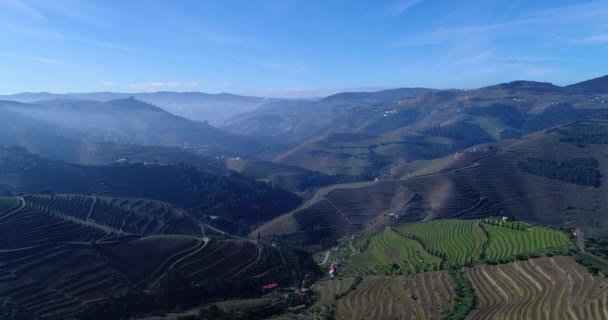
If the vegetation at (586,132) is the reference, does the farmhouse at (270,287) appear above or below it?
below

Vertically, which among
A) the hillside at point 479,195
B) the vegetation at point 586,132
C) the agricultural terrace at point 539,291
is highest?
the vegetation at point 586,132

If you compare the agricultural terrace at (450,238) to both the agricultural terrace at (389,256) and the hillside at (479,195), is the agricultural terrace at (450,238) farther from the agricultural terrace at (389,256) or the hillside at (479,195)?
the hillside at (479,195)

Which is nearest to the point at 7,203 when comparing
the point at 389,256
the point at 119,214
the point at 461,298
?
the point at 119,214

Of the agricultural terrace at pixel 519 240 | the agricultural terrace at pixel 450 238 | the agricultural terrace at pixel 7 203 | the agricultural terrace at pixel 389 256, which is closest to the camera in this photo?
the agricultural terrace at pixel 519 240

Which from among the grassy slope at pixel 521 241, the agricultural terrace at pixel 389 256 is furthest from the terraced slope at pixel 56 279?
the grassy slope at pixel 521 241

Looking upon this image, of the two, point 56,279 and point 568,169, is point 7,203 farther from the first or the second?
point 568,169

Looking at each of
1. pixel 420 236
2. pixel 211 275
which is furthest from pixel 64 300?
pixel 420 236
